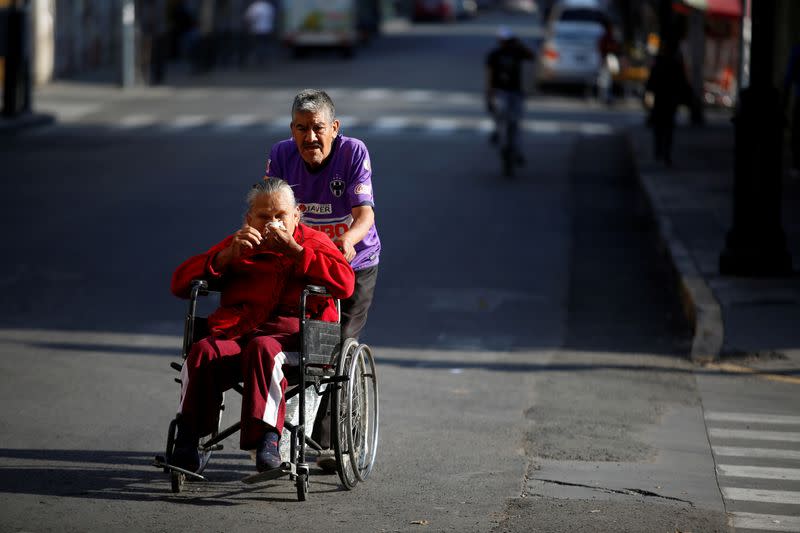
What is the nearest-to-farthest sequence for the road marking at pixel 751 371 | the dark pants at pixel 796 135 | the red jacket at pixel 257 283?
the red jacket at pixel 257 283, the road marking at pixel 751 371, the dark pants at pixel 796 135

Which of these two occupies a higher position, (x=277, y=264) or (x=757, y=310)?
(x=277, y=264)

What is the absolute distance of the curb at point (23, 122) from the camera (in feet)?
87.7

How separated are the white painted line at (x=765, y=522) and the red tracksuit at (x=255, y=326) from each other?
77.6 inches

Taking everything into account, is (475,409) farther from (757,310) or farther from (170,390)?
(757,310)

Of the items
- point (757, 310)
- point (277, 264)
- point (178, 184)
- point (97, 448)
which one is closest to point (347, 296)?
point (277, 264)

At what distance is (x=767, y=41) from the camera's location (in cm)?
1261

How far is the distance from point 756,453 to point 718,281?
16.4 ft

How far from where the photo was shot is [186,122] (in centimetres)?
2953

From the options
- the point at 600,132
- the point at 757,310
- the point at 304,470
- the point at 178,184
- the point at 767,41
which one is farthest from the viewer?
the point at 600,132

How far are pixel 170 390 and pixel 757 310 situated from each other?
4.81 m

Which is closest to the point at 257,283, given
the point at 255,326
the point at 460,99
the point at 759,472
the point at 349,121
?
the point at 255,326

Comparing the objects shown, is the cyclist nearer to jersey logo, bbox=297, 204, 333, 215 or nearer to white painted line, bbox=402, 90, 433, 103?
white painted line, bbox=402, 90, 433, 103

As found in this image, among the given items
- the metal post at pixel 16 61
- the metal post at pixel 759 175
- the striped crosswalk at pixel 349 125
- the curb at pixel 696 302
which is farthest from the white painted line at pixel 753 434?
the metal post at pixel 16 61

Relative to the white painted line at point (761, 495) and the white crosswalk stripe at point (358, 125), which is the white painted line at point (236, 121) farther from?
the white painted line at point (761, 495)
